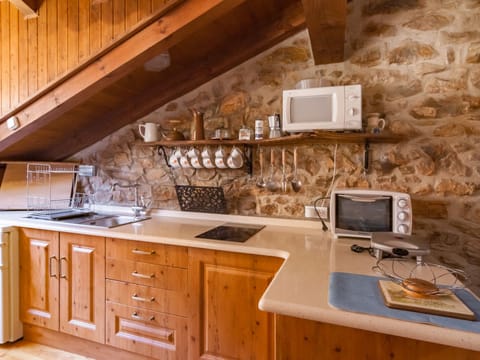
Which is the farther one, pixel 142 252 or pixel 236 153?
pixel 236 153

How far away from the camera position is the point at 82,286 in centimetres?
187

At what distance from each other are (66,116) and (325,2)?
201cm

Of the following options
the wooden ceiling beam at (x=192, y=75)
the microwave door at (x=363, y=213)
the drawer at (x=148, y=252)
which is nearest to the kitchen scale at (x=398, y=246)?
the microwave door at (x=363, y=213)

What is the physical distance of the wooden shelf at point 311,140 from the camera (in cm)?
165

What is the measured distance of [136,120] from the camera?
247 centimetres

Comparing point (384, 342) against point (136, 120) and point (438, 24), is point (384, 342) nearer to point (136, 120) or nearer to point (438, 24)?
point (438, 24)

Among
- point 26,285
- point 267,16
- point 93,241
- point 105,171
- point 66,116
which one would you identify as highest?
point 267,16

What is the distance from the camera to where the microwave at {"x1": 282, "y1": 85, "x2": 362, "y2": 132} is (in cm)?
159

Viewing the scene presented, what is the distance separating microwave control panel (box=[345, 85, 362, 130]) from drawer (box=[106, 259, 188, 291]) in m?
1.26

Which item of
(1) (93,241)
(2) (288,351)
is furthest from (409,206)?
(1) (93,241)

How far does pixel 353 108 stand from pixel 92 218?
2033mm

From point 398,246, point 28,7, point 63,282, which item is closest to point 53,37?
point 28,7

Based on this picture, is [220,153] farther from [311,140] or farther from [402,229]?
[402,229]

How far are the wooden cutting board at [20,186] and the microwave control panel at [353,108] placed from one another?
2419 millimetres
